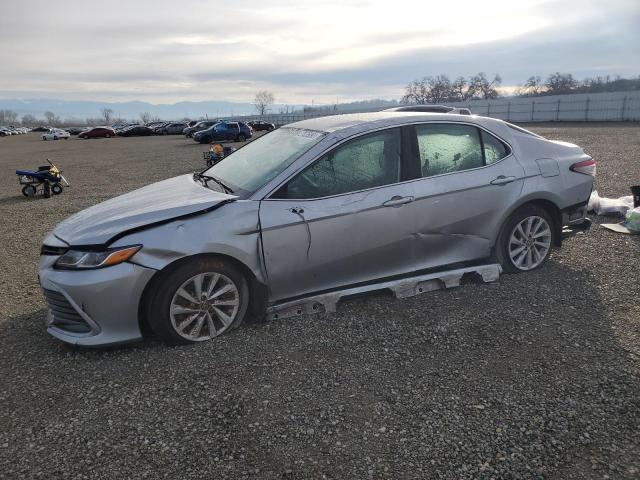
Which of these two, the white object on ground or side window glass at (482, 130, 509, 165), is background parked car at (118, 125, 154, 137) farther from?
side window glass at (482, 130, 509, 165)

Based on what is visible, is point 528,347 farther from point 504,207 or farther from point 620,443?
point 504,207

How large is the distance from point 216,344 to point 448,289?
211cm

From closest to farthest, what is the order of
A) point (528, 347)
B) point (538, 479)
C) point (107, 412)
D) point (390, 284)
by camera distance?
point (538, 479)
point (107, 412)
point (528, 347)
point (390, 284)

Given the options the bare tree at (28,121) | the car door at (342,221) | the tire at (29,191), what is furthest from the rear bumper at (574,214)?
the bare tree at (28,121)

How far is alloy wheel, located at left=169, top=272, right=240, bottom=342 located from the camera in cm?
345

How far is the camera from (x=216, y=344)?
355 cm

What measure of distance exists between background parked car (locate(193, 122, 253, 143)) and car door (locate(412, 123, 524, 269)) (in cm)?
3054

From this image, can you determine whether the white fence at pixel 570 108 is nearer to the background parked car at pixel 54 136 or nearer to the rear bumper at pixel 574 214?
the rear bumper at pixel 574 214

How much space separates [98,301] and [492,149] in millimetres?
3567

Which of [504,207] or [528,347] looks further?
[504,207]

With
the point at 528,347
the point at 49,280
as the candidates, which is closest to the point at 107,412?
the point at 49,280

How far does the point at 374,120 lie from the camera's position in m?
4.21

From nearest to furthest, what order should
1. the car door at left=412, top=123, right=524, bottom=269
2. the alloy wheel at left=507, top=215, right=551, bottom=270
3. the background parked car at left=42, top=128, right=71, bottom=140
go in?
the car door at left=412, top=123, right=524, bottom=269, the alloy wheel at left=507, top=215, right=551, bottom=270, the background parked car at left=42, top=128, right=71, bottom=140

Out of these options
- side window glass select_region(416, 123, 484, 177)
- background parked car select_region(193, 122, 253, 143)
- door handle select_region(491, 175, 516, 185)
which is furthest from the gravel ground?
background parked car select_region(193, 122, 253, 143)
